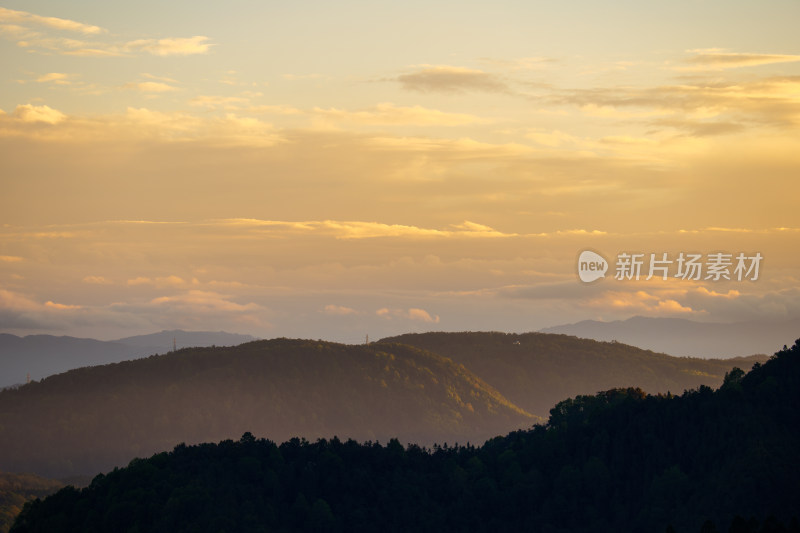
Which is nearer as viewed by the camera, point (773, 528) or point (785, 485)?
point (773, 528)

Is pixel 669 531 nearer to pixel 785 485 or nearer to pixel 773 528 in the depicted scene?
pixel 773 528

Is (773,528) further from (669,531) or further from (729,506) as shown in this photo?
(729,506)

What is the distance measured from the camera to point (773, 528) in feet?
461

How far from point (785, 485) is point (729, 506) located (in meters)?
10.6

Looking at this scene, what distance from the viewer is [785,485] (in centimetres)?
19762

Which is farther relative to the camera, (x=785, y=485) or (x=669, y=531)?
(x=785, y=485)

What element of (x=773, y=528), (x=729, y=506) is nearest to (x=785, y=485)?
(x=729, y=506)

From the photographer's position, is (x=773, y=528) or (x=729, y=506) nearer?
(x=773, y=528)

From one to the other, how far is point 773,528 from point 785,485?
201ft

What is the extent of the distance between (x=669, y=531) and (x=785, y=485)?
2756 inches

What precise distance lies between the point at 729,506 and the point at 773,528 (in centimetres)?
5983

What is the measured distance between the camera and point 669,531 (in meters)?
138

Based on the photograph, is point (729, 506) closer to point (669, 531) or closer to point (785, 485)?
point (785, 485)

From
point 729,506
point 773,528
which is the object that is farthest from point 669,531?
point 729,506
